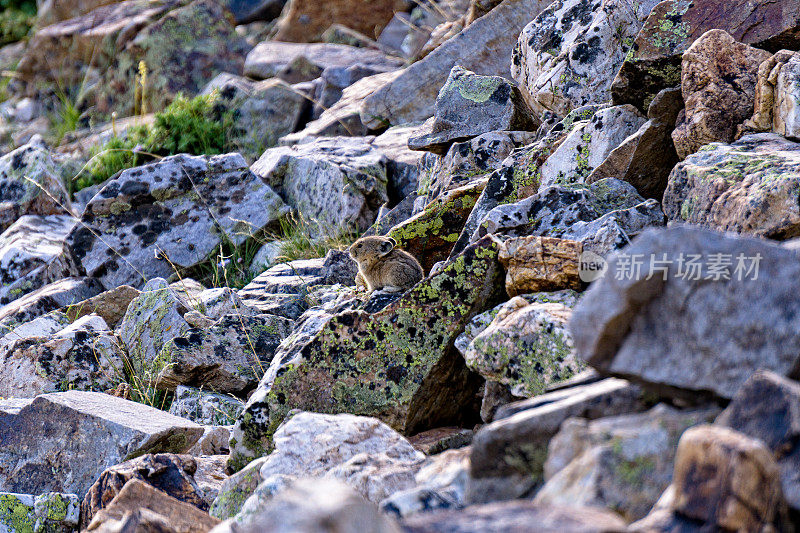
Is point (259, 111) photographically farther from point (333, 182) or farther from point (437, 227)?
point (437, 227)

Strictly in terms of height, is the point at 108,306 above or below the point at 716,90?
below

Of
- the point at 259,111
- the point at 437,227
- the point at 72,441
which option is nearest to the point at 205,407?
the point at 72,441

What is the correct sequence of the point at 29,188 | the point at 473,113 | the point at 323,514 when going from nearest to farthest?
1. the point at 323,514
2. the point at 473,113
3. the point at 29,188

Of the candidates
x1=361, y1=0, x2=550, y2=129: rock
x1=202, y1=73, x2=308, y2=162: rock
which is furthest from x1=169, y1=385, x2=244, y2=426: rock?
x1=202, y1=73, x2=308, y2=162: rock

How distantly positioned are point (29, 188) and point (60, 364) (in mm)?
5518

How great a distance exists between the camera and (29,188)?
1271 cm

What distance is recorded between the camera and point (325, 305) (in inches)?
310

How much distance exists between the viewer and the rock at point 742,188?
5.17 meters

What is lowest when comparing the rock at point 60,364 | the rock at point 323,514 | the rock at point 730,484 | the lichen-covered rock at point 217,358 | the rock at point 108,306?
the rock at point 108,306

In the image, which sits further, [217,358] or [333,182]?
[333,182]

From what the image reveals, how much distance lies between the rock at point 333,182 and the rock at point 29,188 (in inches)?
127

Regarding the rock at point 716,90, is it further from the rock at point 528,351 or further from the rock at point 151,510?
the rock at point 151,510

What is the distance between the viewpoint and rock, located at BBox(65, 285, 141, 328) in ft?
31.6

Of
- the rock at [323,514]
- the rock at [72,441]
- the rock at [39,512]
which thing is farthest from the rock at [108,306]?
the rock at [323,514]
